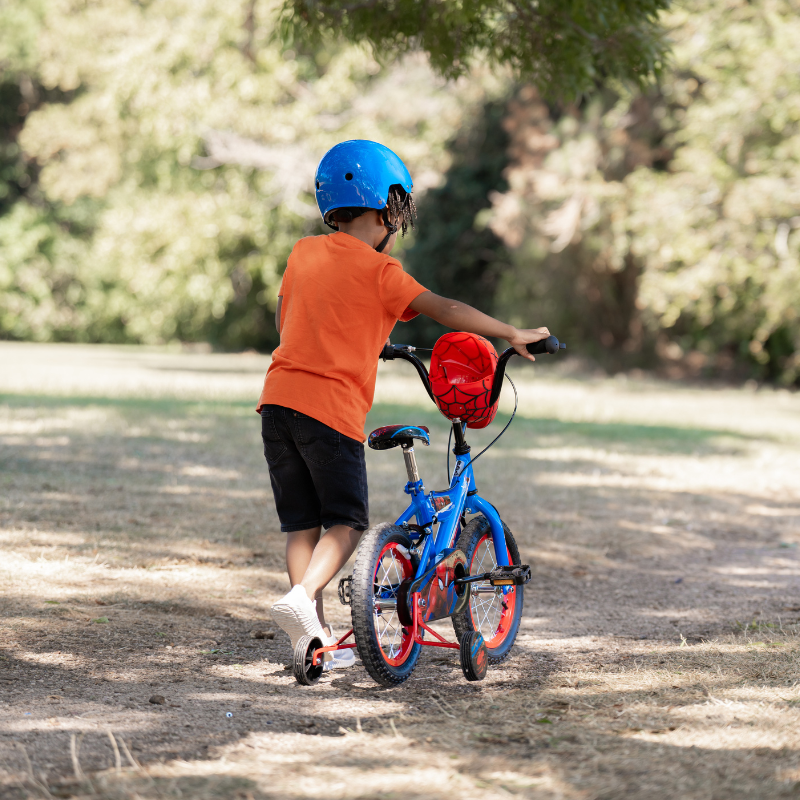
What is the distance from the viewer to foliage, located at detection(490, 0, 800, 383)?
16344 millimetres

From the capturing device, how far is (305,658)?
341 centimetres

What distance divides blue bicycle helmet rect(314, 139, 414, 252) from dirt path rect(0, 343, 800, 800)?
5.58 ft

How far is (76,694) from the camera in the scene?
11.2ft

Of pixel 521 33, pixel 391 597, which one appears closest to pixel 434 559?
pixel 391 597

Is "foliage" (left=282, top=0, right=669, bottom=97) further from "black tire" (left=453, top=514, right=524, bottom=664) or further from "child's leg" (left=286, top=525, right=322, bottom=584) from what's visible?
"child's leg" (left=286, top=525, right=322, bottom=584)

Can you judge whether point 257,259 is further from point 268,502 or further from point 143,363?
point 268,502

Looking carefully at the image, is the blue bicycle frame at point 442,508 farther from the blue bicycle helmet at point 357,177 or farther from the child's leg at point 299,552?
the blue bicycle helmet at point 357,177

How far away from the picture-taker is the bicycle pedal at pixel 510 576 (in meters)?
3.76

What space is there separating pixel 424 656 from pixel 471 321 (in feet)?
4.82

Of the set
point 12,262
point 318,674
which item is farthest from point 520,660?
point 12,262

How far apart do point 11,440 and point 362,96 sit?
18.9 metres

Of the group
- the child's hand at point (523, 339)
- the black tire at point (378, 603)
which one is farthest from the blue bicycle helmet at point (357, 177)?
the black tire at point (378, 603)

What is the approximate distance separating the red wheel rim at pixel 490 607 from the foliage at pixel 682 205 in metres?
12.2

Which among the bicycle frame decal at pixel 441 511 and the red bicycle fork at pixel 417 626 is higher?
the bicycle frame decal at pixel 441 511
